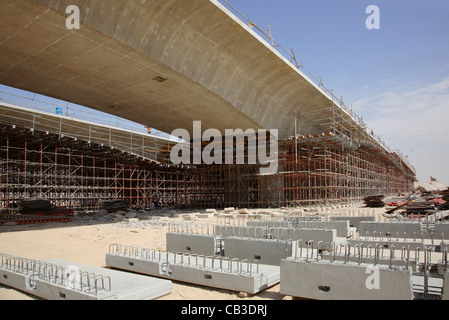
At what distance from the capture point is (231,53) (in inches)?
824

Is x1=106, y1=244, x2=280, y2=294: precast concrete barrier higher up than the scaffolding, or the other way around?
the scaffolding

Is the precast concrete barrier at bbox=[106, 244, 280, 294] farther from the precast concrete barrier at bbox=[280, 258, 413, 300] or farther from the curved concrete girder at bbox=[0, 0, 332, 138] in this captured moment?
the curved concrete girder at bbox=[0, 0, 332, 138]

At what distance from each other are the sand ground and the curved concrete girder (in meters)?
8.88

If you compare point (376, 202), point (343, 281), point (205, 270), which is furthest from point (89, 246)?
point (376, 202)

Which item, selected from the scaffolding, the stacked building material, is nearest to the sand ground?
the scaffolding

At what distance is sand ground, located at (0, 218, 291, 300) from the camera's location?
643cm

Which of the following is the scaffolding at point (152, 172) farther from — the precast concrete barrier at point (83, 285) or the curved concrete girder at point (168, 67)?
the precast concrete barrier at point (83, 285)

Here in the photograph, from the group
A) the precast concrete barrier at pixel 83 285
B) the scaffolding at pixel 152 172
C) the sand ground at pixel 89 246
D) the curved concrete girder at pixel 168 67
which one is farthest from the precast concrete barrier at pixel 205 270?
the scaffolding at pixel 152 172

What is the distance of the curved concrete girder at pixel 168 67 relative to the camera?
52.1ft

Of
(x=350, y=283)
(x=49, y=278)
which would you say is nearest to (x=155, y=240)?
(x=49, y=278)

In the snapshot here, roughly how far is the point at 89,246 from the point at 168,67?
10527 mm

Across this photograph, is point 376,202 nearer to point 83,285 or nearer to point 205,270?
point 205,270

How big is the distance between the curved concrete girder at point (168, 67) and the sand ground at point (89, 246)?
8880 millimetres

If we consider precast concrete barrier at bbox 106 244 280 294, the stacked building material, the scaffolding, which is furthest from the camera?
the stacked building material
